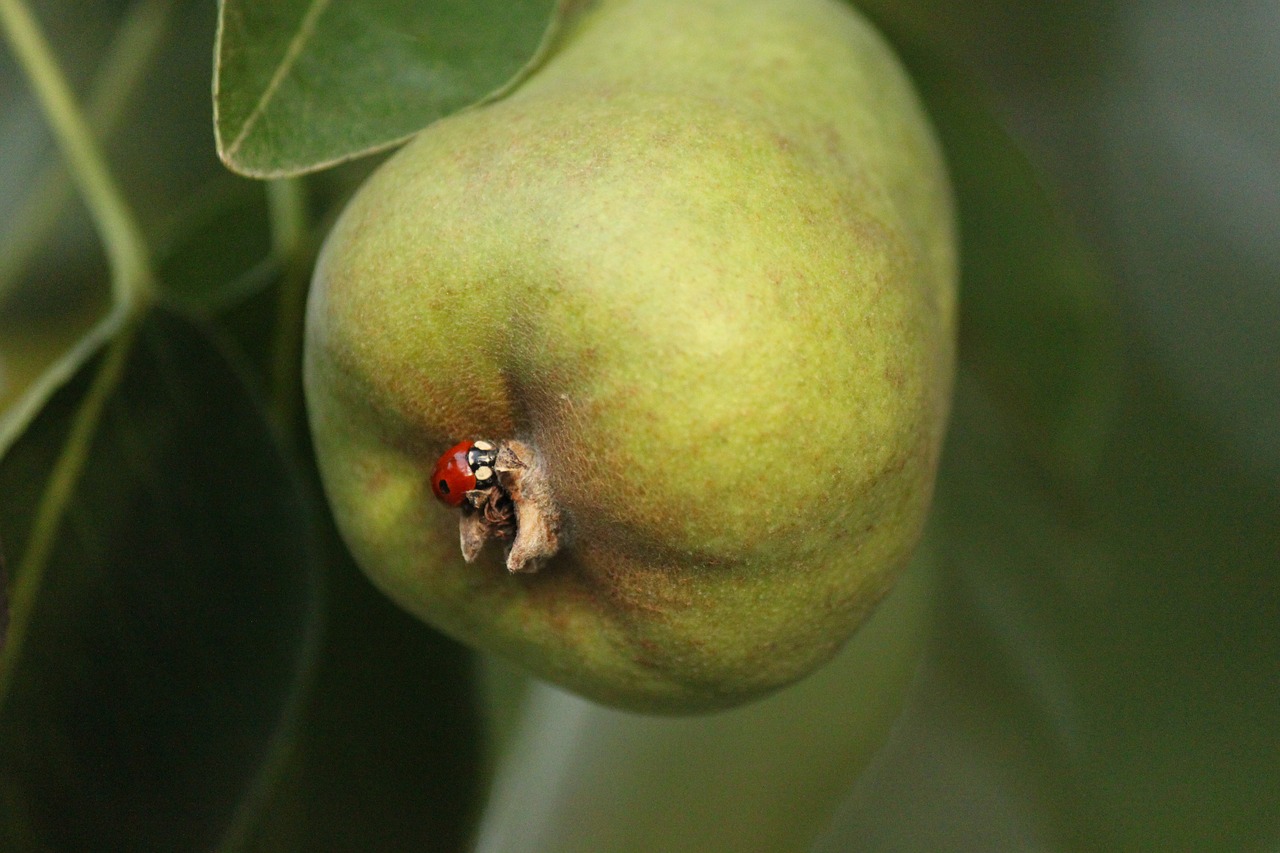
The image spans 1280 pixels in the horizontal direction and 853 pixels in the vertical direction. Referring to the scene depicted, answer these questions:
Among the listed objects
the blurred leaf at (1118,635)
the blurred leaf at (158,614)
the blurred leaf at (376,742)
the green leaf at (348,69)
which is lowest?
→ the blurred leaf at (1118,635)

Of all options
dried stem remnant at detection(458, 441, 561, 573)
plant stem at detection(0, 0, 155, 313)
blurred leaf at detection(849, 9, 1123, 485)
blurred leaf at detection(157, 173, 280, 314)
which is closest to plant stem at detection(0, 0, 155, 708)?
plant stem at detection(0, 0, 155, 313)

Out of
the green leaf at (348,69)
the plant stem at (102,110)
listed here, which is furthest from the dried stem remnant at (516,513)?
the plant stem at (102,110)

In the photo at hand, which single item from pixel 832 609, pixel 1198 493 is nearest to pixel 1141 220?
pixel 1198 493

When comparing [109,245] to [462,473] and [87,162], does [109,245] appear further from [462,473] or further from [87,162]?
[462,473]

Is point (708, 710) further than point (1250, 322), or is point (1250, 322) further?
point (1250, 322)

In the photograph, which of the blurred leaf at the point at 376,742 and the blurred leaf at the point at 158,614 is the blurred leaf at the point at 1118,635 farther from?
the blurred leaf at the point at 158,614

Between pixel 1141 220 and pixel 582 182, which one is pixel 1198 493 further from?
pixel 582 182
